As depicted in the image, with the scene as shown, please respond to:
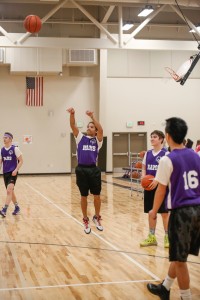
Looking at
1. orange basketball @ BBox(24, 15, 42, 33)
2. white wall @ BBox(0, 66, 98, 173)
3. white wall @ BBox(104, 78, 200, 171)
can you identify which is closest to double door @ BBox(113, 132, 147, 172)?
white wall @ BBox(104, 78, 200, 171)

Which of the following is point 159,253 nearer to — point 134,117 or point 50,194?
point 50,194

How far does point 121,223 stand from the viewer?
→ 9367mm

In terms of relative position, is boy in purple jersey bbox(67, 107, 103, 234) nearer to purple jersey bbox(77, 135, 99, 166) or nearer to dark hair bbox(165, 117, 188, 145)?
purple jersey bbox(77, 135, 99, 166)

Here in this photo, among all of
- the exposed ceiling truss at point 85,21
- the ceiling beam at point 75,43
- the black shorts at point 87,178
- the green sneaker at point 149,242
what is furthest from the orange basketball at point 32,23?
the exposed ceiling truss at point 85,21

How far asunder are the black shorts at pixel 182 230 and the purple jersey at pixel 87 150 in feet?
12.6

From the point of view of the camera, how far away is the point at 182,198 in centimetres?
402

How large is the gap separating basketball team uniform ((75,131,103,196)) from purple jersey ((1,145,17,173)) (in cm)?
262

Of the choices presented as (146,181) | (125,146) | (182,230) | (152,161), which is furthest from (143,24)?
(182,230)

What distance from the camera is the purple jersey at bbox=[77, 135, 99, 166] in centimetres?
777

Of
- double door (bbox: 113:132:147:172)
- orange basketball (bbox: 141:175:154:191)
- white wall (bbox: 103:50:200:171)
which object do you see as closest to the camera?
orange basketball (bbox: 141:175:154:191)

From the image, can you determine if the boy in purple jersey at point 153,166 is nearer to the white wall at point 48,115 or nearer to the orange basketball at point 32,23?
the orange basketball at point 32,23

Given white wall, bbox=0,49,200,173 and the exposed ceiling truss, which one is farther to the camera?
white wall, bbox=0,49,200,173

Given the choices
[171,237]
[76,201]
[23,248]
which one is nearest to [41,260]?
[23,248]

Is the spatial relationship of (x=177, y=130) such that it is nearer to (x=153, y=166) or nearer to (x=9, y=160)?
(x=153, y=166)
